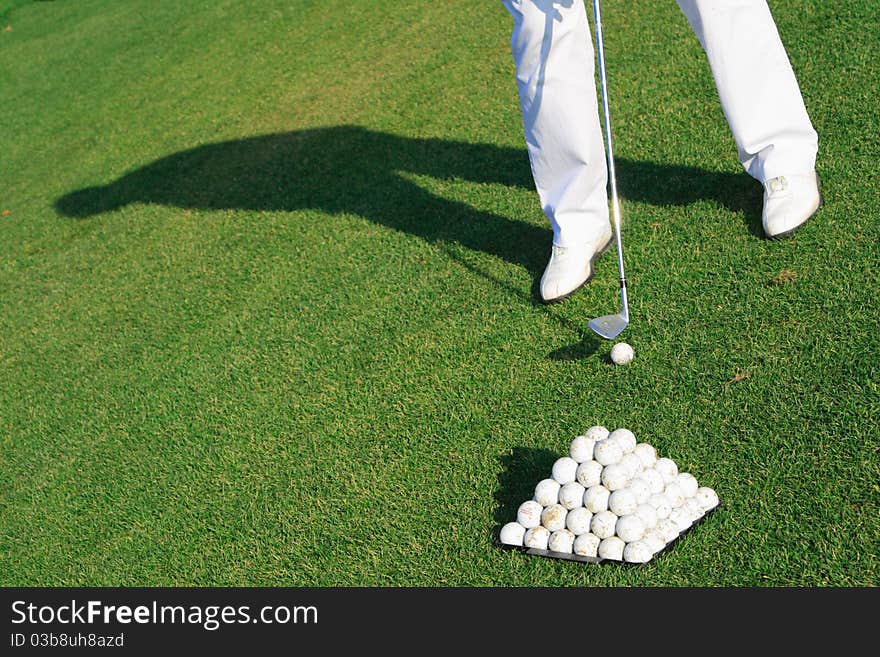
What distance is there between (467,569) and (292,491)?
0.86 m

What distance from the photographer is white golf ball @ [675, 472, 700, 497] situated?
8.73ft

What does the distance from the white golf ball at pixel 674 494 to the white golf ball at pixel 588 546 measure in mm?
251

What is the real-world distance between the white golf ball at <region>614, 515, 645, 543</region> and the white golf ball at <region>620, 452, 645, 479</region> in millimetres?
150

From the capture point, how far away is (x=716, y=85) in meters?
3.45

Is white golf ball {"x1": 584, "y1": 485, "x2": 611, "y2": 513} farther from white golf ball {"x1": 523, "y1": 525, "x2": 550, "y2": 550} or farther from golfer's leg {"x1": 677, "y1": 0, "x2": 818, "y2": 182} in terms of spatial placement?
golfer's leg {"x1": 677, "y1": 0, "x2": 818, "y2": 182}

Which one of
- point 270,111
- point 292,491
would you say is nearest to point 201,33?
point 270,111

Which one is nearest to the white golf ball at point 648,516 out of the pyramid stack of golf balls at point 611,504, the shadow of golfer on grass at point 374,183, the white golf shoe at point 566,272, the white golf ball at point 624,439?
the pyramid stack of golf balls at point 611,504

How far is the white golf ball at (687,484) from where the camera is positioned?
105 inches

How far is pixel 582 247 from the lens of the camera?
12.1 feet

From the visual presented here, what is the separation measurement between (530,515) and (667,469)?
45cm

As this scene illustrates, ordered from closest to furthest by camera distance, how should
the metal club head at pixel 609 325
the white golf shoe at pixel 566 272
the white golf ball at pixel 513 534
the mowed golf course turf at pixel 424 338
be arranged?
1. the white golf ball at pixel 513 534
2. the mowed golf course turf at pixel 424 338
3. the metal club head at pixel 609 325
4. the white golf shoe at pixel 566 272

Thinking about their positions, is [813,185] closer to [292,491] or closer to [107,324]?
[292,491]

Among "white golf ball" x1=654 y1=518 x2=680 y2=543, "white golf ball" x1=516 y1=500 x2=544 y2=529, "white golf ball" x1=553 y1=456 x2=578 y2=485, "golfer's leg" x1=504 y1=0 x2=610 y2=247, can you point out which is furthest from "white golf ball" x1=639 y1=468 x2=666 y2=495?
"golfer's leg" x1=504 y1=0 x2=610 y2=247

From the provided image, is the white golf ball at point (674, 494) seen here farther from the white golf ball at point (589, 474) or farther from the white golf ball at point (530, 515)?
the white golf ball at point (530, 515)
